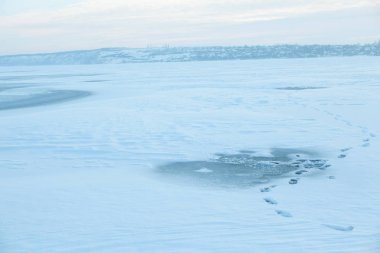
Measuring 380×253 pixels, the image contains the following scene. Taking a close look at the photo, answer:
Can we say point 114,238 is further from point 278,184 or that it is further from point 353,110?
point 353,110

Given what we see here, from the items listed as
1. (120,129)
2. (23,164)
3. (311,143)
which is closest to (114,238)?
(23,164)

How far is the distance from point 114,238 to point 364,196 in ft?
12.1

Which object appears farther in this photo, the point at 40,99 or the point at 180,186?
the point at 40,99

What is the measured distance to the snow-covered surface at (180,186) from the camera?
17.5 ft

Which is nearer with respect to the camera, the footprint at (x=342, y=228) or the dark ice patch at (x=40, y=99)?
the footprint at (x=342, y=228)

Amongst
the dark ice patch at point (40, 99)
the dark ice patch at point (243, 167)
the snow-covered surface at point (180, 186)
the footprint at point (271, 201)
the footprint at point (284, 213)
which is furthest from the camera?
the dark ice patch at point (40, 99)

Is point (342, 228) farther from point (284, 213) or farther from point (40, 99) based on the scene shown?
point (40, 99)

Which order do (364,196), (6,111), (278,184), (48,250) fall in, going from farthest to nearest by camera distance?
(6,111)
(278,184)
(364,196)
(48,250)

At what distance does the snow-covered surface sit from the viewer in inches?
210

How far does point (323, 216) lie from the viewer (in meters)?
6.03

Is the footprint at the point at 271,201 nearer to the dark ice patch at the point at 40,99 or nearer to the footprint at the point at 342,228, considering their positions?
the footprint at the point at 342,228

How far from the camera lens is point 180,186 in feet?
25.5

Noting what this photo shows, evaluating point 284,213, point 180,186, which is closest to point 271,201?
point 284,213

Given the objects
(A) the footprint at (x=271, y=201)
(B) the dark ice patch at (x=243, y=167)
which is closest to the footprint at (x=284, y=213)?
(A) the footprint at (x=271, y=201)
